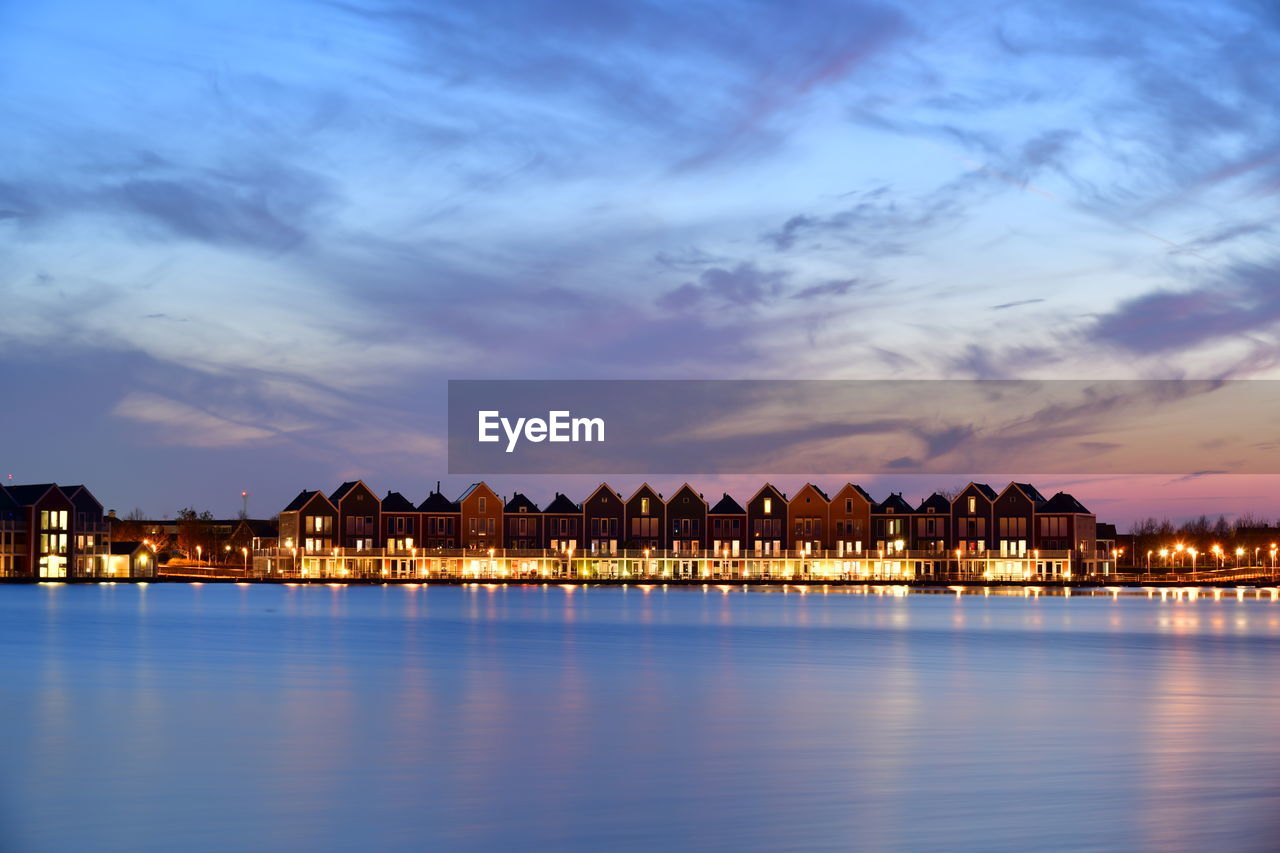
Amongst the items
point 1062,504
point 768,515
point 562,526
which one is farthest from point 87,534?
point 1062,504

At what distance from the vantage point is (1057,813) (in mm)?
16938

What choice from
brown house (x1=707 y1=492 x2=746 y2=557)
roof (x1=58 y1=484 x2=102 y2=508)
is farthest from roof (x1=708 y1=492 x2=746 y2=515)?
roof (x1=58 y1=484 x2=102 y2=508)

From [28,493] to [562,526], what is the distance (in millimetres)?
43574

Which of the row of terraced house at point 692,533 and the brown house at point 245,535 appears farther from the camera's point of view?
the brown house at point 245,535

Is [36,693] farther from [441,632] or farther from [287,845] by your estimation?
[441,632]

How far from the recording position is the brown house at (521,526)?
126 meters

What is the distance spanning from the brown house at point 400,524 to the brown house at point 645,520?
59.4 feet

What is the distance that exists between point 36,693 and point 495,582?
90.9 m

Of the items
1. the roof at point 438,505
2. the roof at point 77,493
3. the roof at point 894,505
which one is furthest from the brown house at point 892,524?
the roof at point 77,493

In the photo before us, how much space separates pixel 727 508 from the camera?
124062 millimetres

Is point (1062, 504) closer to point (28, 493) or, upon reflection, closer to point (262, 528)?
point (28, 493)

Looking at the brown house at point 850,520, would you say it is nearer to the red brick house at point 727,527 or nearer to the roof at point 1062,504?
the red brick house at point 727,527

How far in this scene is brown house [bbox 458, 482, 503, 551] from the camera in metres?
125

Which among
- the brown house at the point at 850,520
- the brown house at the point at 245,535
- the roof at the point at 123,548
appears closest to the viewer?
the brown house at the point at 850,520
